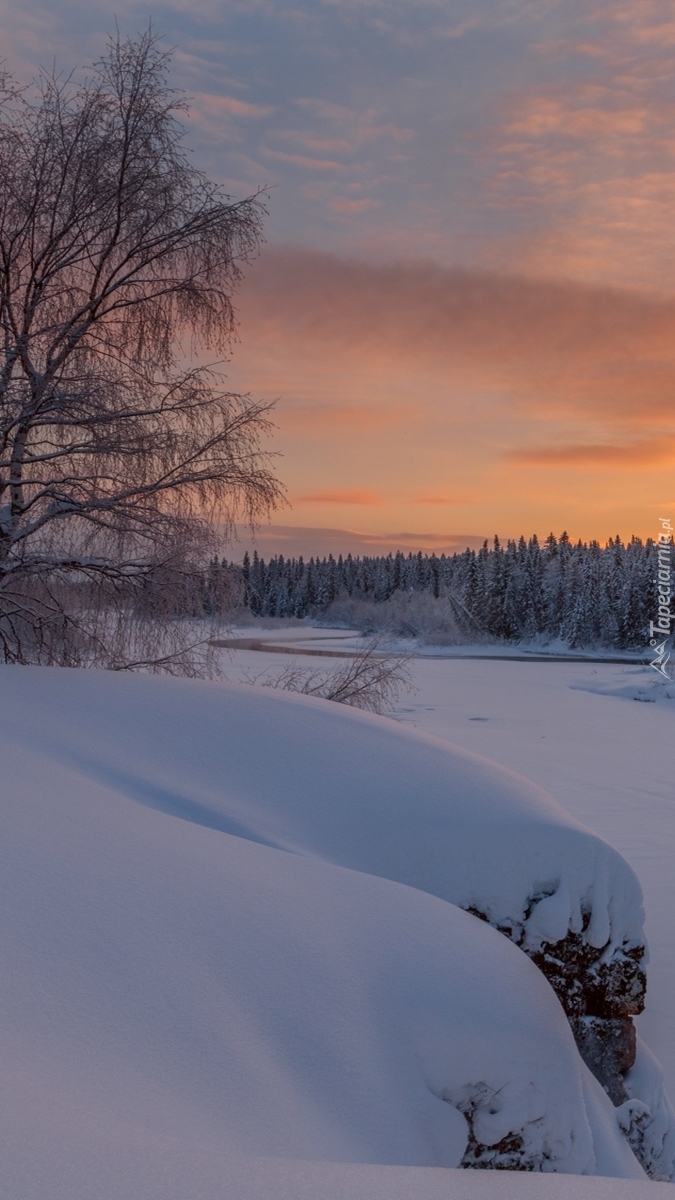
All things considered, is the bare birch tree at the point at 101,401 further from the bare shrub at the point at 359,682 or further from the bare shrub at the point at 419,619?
the bare shrub at the point at 419,619

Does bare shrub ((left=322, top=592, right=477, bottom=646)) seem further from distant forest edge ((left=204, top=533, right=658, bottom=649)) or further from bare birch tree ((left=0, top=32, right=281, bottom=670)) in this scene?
bare birch tree ((left=0, top=32, right=281, bottom=670))

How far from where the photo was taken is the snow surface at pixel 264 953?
1928 millimetres

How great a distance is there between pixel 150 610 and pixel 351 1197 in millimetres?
6330

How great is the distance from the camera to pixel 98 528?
7.37 metres

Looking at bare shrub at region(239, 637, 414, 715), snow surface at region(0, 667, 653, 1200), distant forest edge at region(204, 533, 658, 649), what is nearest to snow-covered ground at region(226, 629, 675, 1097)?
bare shrub at region(239, 637, 414, 715)

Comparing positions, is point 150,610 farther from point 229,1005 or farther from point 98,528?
point 229,1005

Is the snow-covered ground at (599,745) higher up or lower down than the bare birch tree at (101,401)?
lower down

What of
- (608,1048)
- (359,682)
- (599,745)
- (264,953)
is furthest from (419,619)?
(264,953)

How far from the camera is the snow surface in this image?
193 cm

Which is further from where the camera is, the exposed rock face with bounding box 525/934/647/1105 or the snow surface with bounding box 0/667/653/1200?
the exposed rock face with bounding box 525/934/647/1105

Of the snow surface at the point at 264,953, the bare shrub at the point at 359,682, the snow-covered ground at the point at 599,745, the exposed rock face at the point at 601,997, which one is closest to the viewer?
the snow surface at the point at 264,953

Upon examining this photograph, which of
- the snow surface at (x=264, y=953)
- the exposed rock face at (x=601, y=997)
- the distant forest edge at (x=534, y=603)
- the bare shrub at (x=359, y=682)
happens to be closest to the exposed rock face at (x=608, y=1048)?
the exposed rock face at (x=601, y=997)

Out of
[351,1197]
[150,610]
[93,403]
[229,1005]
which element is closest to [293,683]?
[150,610]

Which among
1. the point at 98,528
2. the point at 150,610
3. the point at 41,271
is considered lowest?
the point at 150,610
